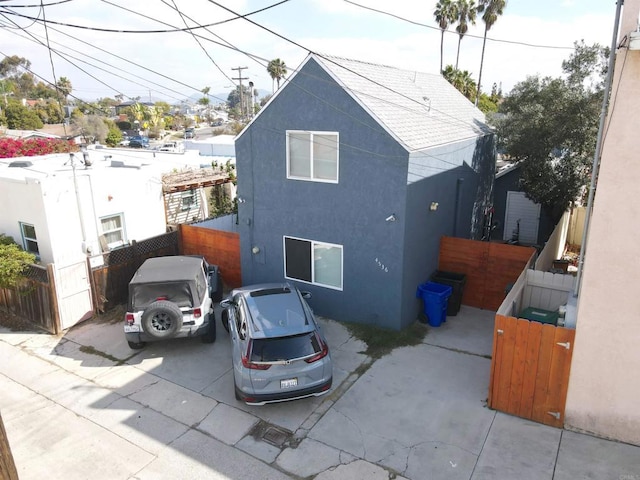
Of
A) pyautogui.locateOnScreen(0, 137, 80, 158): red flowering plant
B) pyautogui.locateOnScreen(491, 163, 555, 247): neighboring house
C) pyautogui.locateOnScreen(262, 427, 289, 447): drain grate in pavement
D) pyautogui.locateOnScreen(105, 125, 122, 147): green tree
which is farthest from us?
pyautogui.locateOnScreen(105, 125, 122, 147): green tree

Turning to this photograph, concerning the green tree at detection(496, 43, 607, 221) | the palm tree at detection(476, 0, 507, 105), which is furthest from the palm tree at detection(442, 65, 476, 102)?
the green tree at detection(496, 43, 607, 221)

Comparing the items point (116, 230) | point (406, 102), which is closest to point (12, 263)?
point (116, 230)

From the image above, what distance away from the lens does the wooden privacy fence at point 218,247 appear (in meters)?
13.8

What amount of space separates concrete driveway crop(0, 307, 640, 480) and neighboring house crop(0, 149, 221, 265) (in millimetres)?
3065

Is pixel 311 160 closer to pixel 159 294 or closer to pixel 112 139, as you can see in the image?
pixel 159 294

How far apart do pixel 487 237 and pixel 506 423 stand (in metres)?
10.8

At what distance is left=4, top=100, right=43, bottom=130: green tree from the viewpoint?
2009 inches

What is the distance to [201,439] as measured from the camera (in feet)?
24.6

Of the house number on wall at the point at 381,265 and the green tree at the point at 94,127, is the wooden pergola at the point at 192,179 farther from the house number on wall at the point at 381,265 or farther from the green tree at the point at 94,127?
the green tree at the point at 94,127

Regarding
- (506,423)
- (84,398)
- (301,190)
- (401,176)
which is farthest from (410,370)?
(84,398)

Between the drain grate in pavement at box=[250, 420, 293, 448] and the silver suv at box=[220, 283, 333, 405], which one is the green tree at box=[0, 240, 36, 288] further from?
the drain grate in pavement at box=[250, 420, 293, 448]

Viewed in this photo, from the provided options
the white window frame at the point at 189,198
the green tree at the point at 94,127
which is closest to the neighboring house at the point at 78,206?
the white window frame at the point at 189,198

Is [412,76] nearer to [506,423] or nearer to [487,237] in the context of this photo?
[487,237]

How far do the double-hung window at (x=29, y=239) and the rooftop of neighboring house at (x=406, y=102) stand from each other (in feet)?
24.8
